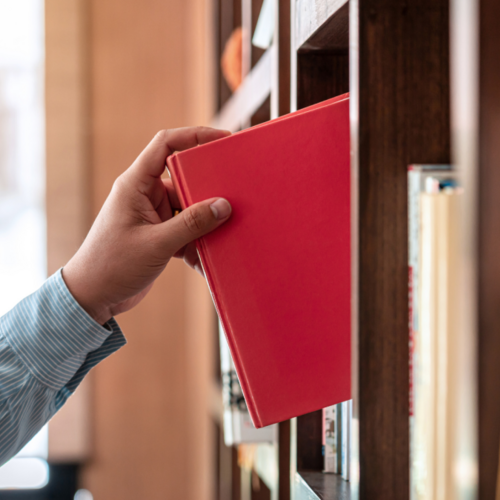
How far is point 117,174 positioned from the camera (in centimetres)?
221

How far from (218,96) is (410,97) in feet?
4.38

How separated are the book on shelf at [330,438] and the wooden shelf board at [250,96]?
0.58 meters

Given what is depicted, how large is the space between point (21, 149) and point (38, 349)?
1.87 m

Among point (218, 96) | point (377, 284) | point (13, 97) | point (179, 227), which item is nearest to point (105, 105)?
point (13, 97)

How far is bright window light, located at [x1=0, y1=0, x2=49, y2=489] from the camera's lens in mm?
2176

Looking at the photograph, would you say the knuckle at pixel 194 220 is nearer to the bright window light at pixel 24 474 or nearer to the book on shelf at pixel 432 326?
the book on shelf at pixel 432 326

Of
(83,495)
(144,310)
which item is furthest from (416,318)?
(83,495)

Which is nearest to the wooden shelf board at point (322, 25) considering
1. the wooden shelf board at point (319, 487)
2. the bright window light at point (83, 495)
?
the wooden shelf board at point (319, 487)

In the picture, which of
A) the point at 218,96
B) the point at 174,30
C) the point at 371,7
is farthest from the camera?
the point at 174,30

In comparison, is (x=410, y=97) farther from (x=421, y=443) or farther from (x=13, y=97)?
(x=13, y=97)

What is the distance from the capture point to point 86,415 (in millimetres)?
2139

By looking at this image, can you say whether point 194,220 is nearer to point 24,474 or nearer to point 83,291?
point 83,291

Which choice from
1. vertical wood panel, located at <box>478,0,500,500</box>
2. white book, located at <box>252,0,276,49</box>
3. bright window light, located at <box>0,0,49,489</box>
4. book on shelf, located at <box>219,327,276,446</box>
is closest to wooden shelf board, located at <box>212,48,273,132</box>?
white book, located at <box>252,0,276,49</box>

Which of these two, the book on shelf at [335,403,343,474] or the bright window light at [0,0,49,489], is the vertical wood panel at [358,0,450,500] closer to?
the book on shelf at [335,403,343,474]
